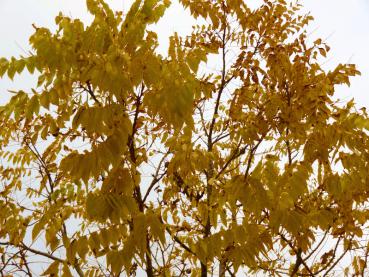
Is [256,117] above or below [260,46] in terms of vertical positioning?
below

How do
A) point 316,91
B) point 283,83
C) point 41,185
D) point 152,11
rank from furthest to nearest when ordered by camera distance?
point 41,185, point 283,83, point 316,91, point 152,11

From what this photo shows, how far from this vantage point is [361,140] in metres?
2.83

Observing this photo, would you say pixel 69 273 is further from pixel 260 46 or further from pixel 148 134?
pixel 260 46

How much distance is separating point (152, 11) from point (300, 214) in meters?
1.73

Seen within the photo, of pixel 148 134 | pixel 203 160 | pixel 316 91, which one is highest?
pixel 148 134

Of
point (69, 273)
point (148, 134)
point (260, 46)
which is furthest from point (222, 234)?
point (260, 46)

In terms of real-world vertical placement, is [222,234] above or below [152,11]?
below

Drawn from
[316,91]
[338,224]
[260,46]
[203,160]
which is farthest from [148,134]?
[338,224]

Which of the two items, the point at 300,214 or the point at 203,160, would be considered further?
the point at 203,160

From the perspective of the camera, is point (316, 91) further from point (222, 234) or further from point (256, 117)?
point (222, 234)

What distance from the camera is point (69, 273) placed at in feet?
9.27

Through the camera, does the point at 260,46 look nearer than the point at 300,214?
No

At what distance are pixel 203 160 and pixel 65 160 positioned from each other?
4.99ft

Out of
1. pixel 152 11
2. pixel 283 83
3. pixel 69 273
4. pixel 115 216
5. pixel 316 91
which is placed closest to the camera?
pixel 115 216
